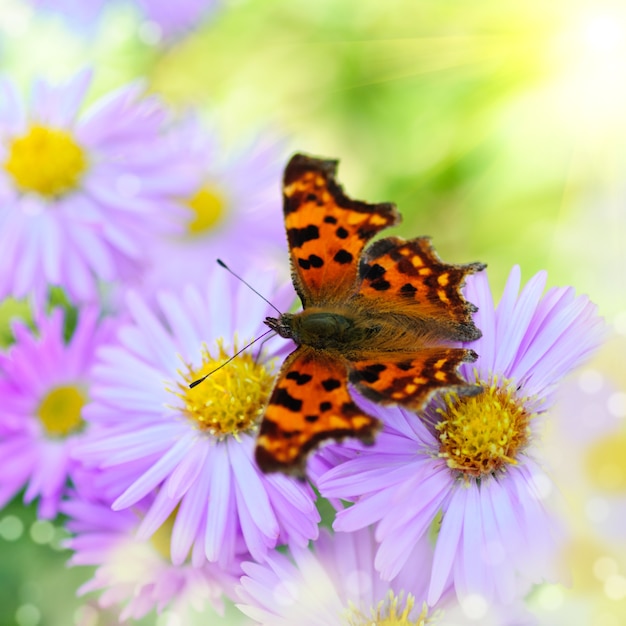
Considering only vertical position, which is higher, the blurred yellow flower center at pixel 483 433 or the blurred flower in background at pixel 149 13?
the blurred flower in background at pixel 149 13

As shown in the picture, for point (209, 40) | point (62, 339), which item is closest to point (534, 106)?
point (209, 40)

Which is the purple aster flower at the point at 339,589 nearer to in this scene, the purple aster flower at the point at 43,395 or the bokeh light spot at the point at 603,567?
the bokeh light spot at the point at 603,567

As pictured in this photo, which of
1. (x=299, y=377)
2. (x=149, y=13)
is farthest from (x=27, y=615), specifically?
(x=149, y=13)

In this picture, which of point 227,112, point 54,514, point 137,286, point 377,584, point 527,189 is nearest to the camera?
point 377,584

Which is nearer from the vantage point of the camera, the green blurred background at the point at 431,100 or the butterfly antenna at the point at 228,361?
the butterfly antenna at the point at 228,361

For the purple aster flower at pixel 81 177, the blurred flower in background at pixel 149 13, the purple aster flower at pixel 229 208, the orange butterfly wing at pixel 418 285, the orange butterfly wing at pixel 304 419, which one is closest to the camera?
the orange butterfly wing at pixel 304 419

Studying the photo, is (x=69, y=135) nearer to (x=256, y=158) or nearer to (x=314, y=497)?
(x=256, y=158)

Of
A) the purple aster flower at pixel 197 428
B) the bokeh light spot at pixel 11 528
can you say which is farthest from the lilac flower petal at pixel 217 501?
the bokeh light spot at pixel 11 528

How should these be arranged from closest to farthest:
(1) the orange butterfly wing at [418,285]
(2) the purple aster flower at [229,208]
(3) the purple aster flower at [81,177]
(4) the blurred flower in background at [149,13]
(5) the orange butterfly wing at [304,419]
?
(5) the orange butterfly wing at [304,419] → (1) the orange butterfly wing at [418,285] → (3) the purple aster flower at [81,177] → (2) the purple aster flower at [229,208] → (4) the blurred flower in background at [149,13]
